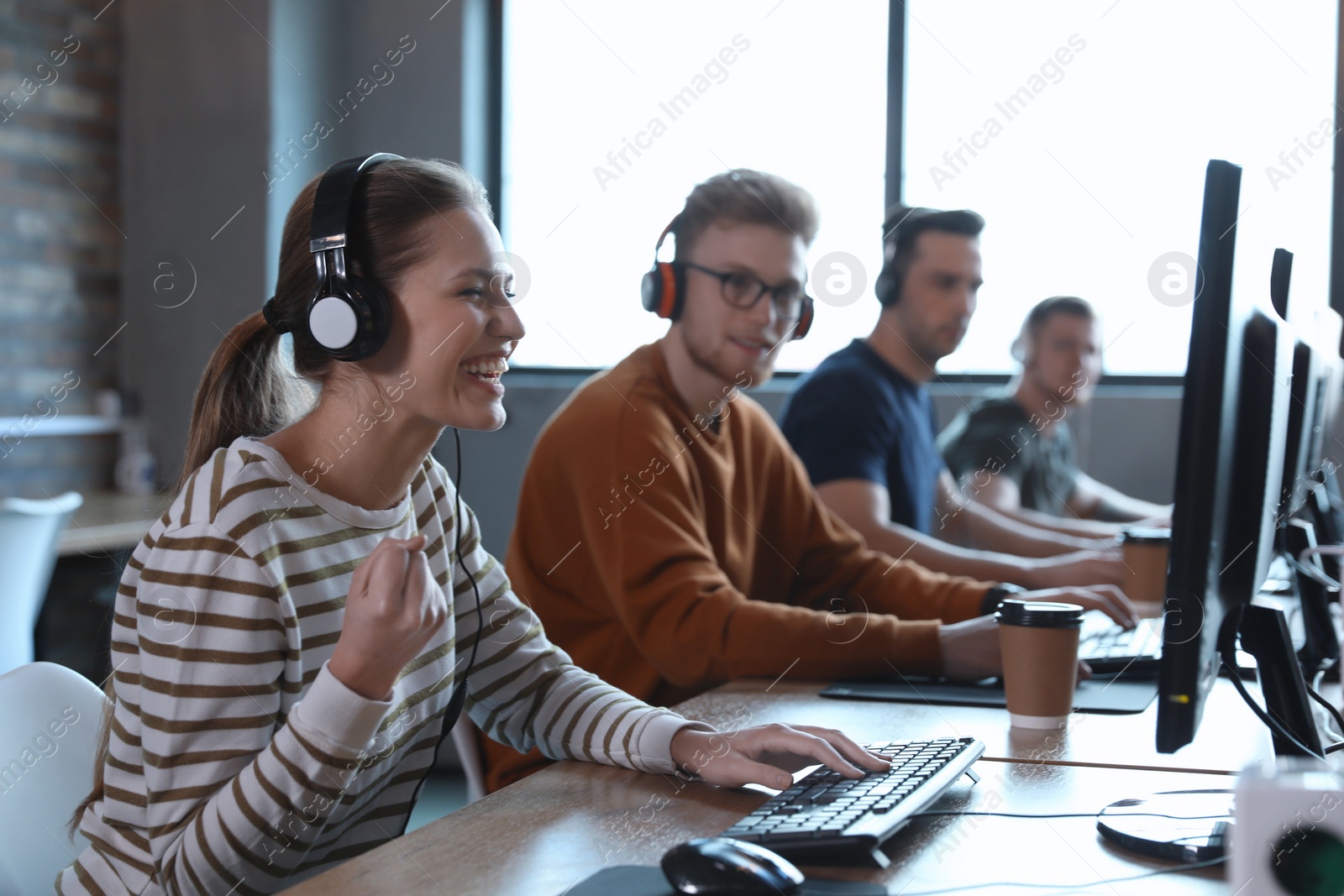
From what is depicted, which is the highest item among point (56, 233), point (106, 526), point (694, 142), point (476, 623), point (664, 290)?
point (694, 142)

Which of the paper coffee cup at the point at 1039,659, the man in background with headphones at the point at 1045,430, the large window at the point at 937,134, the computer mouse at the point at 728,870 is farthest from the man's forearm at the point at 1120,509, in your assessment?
the computer mouse at the point at 728,870

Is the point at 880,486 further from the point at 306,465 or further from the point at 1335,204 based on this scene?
the point at 1335,204

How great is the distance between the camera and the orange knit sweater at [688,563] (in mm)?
1350

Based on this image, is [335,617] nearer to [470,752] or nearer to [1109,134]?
[470,752]

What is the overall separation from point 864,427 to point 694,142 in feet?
5.51

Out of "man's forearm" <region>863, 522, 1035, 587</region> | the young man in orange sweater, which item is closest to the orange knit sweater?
the young man in orange sweater

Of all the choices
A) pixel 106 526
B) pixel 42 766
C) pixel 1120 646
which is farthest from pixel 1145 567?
pixel 106 526

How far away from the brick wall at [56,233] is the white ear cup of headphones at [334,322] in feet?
9.24

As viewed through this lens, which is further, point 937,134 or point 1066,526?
point 937,134

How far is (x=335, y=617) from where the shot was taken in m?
0.99

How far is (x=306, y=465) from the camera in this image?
3.41 feet

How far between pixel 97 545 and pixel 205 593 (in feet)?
6.74

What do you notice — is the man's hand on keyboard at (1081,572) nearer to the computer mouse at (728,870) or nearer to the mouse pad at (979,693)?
the mouse pad at (979,693)

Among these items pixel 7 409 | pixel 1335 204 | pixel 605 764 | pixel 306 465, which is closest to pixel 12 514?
pixel 7 409
